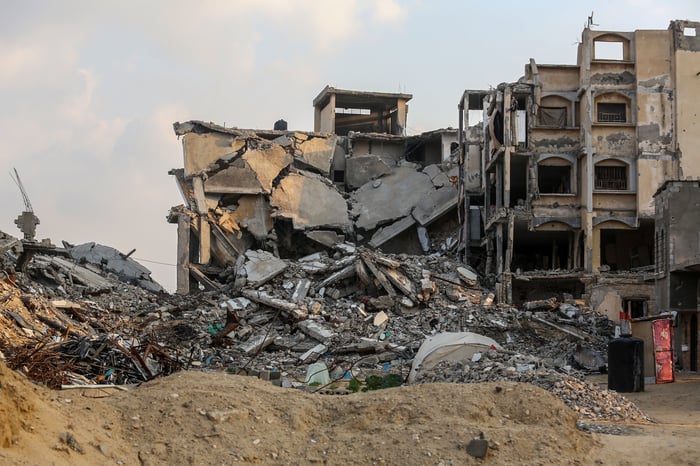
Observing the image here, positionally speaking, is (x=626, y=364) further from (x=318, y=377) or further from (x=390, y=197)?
(x=390, y=197)

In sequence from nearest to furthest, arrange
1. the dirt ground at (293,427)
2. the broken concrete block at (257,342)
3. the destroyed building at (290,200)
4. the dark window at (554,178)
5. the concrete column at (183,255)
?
the dirt ground at (293,427)
the broken concrete block at (257,342)
the dark window at (554,178)
the concrete column at (183,255)
the destroyed building at (290,200)

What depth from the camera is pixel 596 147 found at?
104 feet

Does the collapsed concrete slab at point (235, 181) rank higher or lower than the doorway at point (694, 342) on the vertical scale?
higher

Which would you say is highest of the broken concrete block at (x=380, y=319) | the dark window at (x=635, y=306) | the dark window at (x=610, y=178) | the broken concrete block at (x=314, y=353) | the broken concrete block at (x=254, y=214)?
the dark window at (x=610, y=178)

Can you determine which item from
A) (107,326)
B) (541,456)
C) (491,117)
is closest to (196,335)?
(107,326)

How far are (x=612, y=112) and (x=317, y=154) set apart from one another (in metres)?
12.6

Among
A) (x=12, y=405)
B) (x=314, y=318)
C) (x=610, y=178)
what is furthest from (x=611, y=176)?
(x=12, y=405)

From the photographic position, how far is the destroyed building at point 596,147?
31.2 m

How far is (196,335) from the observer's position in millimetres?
25312

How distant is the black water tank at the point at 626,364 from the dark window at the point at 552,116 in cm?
1640

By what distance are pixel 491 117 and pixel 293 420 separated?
82.1 feet

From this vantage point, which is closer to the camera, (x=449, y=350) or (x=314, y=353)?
(x=449, y=350)

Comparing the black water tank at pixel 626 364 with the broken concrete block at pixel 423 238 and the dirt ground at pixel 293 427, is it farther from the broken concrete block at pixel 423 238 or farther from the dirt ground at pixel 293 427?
the broken concrete block at pixel 423 238

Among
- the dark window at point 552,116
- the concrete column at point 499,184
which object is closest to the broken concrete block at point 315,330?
the concrete column at point 499,184
